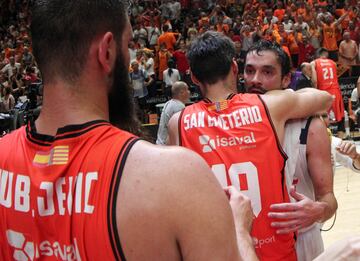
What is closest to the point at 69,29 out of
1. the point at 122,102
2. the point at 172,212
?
the point at 122,102

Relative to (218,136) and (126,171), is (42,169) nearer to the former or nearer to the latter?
(126,171)

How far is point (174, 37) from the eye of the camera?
57.9ft

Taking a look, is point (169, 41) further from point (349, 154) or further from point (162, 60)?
point (349, 154)

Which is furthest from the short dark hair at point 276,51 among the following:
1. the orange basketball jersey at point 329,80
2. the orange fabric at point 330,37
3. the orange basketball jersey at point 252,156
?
the orange fabric at point 330,37

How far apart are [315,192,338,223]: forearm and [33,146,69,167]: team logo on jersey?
1.45 metres

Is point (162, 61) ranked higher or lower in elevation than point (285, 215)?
lower

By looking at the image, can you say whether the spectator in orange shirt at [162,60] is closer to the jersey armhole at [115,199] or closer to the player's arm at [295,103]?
the player's arm at [295,103]

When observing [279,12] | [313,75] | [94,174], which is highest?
[94,174]

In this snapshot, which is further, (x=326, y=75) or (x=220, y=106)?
(x=326, y=75)

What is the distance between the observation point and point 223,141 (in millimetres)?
2490

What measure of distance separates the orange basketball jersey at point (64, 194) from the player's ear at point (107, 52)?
136 millimetres

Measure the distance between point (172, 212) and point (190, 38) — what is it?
1606cm

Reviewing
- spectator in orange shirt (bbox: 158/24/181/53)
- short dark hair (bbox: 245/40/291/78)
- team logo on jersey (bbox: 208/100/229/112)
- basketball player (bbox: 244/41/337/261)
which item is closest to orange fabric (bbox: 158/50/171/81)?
spectator in orange shirt (bbox: 158/24/181/53)

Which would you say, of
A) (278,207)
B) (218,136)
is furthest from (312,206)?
(218,136)
